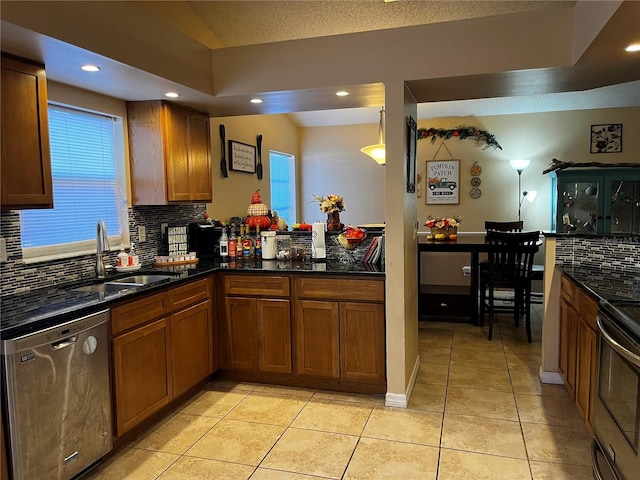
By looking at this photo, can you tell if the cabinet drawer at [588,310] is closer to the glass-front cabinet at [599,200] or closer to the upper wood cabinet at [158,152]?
the upper wood cabinet at [158,152]

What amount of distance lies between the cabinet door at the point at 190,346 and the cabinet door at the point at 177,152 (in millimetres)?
867

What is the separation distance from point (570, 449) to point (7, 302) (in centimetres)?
307

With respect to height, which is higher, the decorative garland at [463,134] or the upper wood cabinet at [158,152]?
the decorative garland at [463,134]

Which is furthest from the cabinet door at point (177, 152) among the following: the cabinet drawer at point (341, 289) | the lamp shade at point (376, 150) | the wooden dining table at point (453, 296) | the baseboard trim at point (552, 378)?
the baseboard trim at point (552, 378)

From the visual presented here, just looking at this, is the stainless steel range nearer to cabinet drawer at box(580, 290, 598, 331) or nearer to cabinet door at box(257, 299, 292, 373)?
cabinet drawer at box(580, 290, 598, 331)

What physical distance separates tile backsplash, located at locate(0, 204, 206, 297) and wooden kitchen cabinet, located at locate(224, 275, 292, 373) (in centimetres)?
77

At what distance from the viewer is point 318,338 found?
10.8 ft

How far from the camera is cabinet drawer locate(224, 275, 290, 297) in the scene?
3346mm

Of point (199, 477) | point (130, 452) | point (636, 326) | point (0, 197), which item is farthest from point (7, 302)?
point (636, 326)

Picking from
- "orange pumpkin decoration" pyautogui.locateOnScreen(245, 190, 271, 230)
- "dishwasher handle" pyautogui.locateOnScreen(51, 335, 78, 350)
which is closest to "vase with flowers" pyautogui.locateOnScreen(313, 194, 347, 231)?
"orange pumpkin decoration" pyautogui.locateOnScreen(245, 190, 271, 230)

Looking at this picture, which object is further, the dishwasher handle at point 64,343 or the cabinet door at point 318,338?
the cabinet door at point 318,338

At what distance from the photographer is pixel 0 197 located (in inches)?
87.4

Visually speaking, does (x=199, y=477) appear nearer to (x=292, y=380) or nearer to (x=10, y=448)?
(x=10, y=448)

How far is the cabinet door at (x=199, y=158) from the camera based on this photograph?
3697 mm
